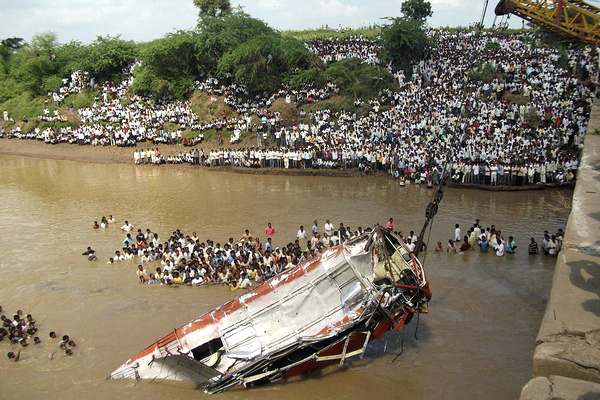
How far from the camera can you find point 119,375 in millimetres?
11312

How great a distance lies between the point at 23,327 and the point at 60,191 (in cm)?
1513

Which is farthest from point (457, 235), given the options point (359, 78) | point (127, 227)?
point (359, 78)

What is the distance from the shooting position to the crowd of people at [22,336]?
40.4ft

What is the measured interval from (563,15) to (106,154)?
24.4 m

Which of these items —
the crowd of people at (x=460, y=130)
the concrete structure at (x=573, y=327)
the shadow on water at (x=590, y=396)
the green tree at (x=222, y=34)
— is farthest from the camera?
the green tree at (x=222, y=34)

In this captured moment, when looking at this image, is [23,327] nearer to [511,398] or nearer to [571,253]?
[511,398]

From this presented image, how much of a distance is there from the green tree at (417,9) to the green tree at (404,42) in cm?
765

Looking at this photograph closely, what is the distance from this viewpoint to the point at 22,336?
12.7m

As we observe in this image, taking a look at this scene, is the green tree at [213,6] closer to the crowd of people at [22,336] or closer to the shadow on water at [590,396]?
the crowd of people at [22,336]

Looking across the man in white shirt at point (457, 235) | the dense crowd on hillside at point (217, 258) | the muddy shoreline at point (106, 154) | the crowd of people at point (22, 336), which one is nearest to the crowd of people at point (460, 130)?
the muddy shoreline at point (106, 154)

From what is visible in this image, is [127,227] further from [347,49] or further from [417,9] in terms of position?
[417,9]

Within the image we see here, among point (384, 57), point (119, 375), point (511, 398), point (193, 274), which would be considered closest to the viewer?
point (511, 398)

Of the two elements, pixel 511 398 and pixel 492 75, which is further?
pixel 492 75

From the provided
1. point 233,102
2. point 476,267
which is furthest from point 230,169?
point 476,267
